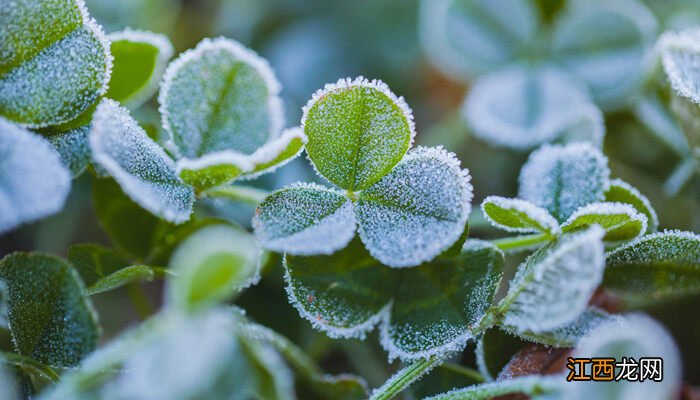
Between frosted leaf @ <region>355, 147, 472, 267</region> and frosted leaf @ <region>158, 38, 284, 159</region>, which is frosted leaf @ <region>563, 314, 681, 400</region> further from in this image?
frosted leaf @ <region>158, 38, 284, 159</region>

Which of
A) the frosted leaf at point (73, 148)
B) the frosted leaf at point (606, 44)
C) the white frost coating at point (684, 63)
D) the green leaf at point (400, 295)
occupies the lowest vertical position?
the green leaf at point (400, 295)

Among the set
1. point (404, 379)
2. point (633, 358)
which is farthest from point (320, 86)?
point (633, 358)

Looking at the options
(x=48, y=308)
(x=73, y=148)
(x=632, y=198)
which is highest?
(x=632, y=198)

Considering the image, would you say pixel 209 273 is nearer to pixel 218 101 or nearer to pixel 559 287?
pixel 559 287

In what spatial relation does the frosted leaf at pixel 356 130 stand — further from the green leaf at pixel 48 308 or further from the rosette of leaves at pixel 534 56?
the rosette of leaves at pixel 534 56

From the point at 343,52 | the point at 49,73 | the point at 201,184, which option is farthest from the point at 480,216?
the point at 343,52

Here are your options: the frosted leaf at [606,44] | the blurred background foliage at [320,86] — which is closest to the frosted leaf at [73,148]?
the blurred background foliage at [320,86]

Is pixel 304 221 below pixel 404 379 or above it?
above
